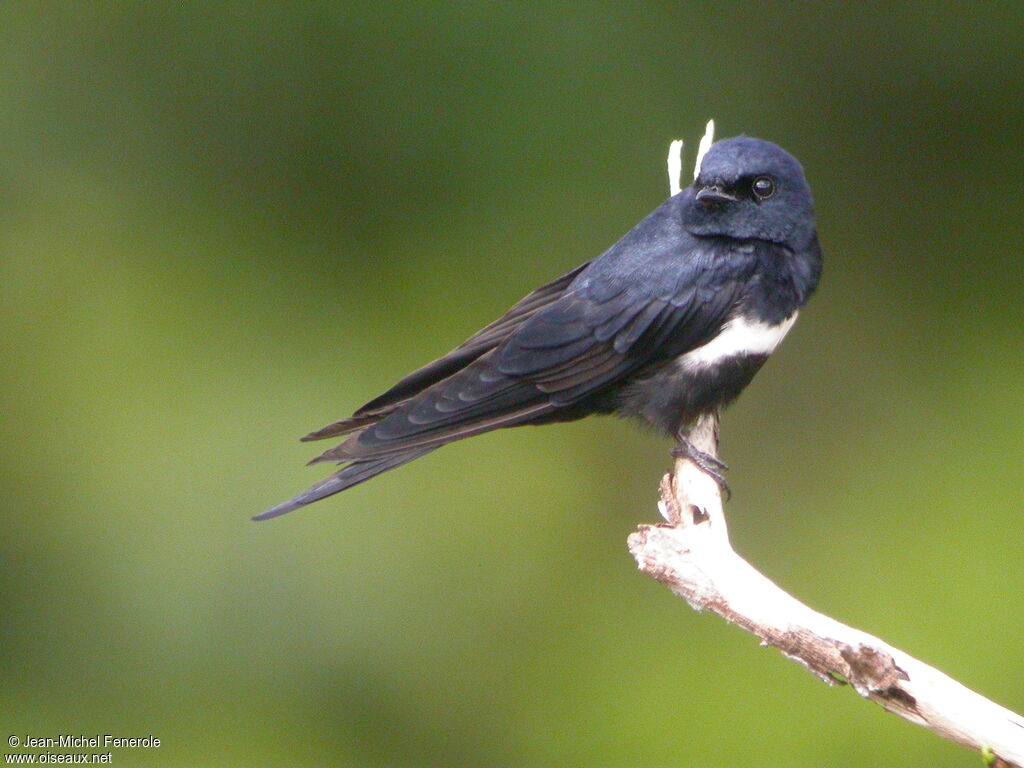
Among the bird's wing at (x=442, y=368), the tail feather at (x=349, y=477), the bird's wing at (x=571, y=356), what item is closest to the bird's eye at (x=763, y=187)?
the bird's wing at (x=571, y=356)

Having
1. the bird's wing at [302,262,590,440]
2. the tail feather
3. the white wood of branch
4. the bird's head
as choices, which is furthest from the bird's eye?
the tail feather

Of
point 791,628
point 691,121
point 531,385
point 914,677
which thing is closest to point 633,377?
point 531,385

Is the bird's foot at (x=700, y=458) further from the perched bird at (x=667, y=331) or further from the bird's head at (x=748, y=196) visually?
the bird's head at (x=748, y=196)

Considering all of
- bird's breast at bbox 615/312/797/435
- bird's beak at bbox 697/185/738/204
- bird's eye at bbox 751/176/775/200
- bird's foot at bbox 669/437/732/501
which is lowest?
bird's foot at bbox 669/437/732/501

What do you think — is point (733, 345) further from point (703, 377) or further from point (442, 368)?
point (442, 368)

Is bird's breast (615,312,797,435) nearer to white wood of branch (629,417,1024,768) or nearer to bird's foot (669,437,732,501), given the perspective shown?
bird's foot (669,437,732,501)
